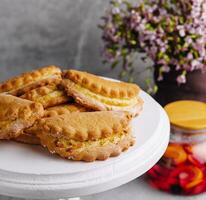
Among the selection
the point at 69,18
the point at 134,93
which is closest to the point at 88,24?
the point at 69,18

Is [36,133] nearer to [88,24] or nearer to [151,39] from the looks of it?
[151,39]

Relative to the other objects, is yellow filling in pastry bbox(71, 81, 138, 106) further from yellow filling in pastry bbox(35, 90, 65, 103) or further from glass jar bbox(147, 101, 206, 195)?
glass jar bbox(147, 101, 206, 195)

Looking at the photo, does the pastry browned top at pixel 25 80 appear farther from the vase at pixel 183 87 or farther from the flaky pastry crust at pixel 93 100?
the vase at pixel 183 87

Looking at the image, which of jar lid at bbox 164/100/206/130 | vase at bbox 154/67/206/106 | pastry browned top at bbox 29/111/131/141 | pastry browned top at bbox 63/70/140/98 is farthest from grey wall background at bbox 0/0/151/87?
pastry browned top at bbox 29/111/131/141

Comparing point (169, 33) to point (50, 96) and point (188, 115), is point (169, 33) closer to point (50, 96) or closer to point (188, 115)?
point (188, 115)

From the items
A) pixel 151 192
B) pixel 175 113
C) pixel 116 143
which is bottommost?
pixel 151 192
